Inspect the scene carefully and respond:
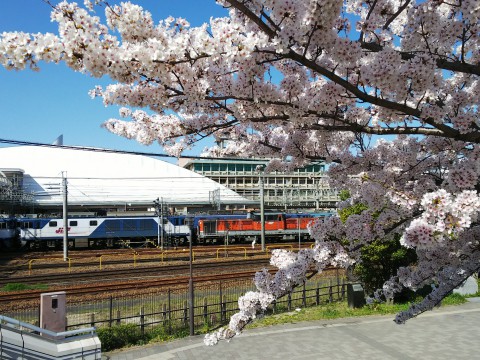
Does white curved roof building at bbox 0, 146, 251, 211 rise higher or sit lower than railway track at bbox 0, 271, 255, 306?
higher

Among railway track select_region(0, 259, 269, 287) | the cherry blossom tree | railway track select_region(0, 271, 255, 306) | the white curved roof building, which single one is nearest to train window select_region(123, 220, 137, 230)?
the white curved roof building

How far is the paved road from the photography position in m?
12.5

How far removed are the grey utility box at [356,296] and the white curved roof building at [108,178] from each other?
38.5 meters

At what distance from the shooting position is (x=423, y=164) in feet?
19.0

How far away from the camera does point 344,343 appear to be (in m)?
13.7

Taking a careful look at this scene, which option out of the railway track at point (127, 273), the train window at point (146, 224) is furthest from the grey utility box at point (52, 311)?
the train window at point (146, 224)

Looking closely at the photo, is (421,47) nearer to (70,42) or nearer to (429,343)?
(70,42)

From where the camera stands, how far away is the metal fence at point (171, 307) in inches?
590

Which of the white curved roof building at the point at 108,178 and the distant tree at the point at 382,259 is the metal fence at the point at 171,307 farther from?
the white curved roof building at the point at 108,178

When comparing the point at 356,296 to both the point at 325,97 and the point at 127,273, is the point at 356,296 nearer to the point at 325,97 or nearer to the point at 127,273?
the point at 127,273

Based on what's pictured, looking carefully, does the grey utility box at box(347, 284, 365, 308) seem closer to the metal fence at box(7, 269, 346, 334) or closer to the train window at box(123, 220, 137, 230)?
the metal fence at box(7, 269, 346, 334)

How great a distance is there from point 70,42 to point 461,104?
165 inches

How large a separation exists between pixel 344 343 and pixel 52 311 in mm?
9568

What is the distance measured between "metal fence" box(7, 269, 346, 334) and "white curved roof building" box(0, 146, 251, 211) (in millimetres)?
36201
